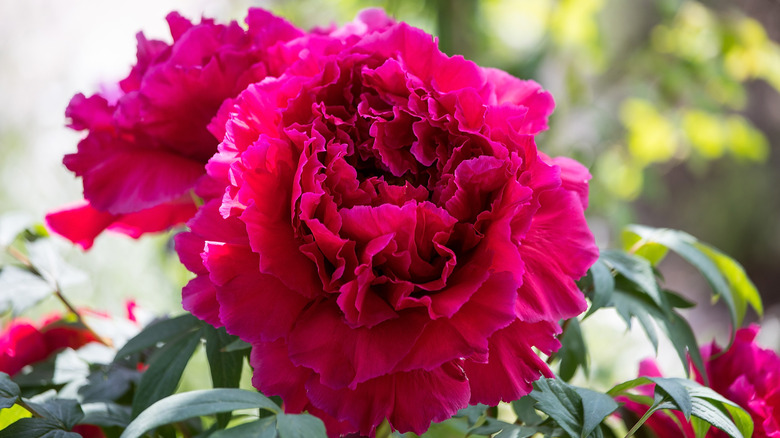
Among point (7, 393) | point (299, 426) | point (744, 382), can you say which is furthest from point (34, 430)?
point (744, 382)

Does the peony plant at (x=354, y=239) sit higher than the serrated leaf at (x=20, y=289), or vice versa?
the peony plant at (x=354, y=239)

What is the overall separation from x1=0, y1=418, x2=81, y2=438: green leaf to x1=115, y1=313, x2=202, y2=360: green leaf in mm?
45

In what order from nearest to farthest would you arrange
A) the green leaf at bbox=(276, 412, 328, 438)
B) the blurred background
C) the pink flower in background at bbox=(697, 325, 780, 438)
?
the green leaf at bbox=(276, 412, 328, 438) < the pink flower in background at bbox=(697, 325, 780, 438) < the blurred background

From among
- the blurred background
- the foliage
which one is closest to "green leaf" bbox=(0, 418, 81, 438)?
the foliage

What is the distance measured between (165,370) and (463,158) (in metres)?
0.17

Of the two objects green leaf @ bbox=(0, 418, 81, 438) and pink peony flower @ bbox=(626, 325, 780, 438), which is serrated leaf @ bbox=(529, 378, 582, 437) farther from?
green leaf @ bbox=(0, 418, 81, 438)

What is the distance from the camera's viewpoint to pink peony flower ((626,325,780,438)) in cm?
33

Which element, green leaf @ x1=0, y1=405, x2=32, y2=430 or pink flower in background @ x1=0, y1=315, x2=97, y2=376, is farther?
pink flower in background @ x1=0, y1=315, x2=97, y2=376

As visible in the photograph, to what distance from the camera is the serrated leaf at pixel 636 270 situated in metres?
0.34

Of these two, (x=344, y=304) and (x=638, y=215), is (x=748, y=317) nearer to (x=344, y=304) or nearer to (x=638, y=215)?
(x=638, y=215)

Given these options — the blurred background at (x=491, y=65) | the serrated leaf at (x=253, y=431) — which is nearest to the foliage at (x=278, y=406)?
the serrated leaf at (x=253, y=431)

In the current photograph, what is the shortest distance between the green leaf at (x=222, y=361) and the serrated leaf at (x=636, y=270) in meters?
0.18

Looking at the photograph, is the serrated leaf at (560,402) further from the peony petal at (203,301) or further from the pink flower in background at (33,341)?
the pink flower in background at (33,341)

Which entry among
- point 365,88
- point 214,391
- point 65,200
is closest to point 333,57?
point 365,88
